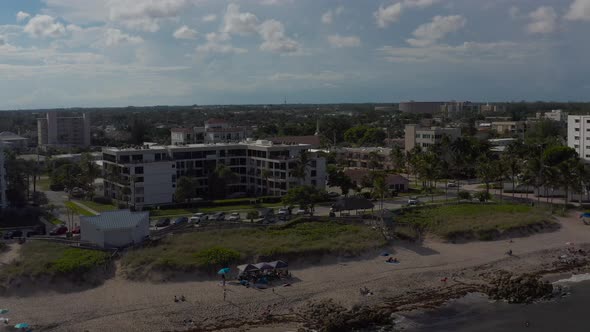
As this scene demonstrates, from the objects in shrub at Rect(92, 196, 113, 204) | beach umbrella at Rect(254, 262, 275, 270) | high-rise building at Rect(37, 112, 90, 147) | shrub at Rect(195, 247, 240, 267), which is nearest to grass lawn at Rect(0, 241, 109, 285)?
shrub at Rect(195, 247, 240, 267)

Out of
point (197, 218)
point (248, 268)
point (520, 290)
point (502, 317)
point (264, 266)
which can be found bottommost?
point (502, 317)

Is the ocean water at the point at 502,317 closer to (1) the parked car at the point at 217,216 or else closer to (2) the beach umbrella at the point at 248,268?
(2) the beach umbrella at the point at 248,268

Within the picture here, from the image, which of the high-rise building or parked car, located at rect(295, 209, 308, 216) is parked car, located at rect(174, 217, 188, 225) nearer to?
parked car, located at rect(295, 209, 308, 216)

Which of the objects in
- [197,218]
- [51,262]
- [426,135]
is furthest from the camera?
[426,135]

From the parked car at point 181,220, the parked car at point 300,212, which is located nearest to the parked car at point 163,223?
the parked car at point 181,220

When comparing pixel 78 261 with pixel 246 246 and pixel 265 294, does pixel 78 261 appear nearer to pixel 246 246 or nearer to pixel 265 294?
pixel 246 246

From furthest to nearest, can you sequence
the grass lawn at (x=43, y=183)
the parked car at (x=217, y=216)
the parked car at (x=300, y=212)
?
the grass lawn at (x=43, y=183), the parked car at (x=300, y=212), the parked car at (x=217, y=216)

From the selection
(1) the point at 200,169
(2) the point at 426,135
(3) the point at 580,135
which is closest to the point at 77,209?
(1) the point at 200,169
